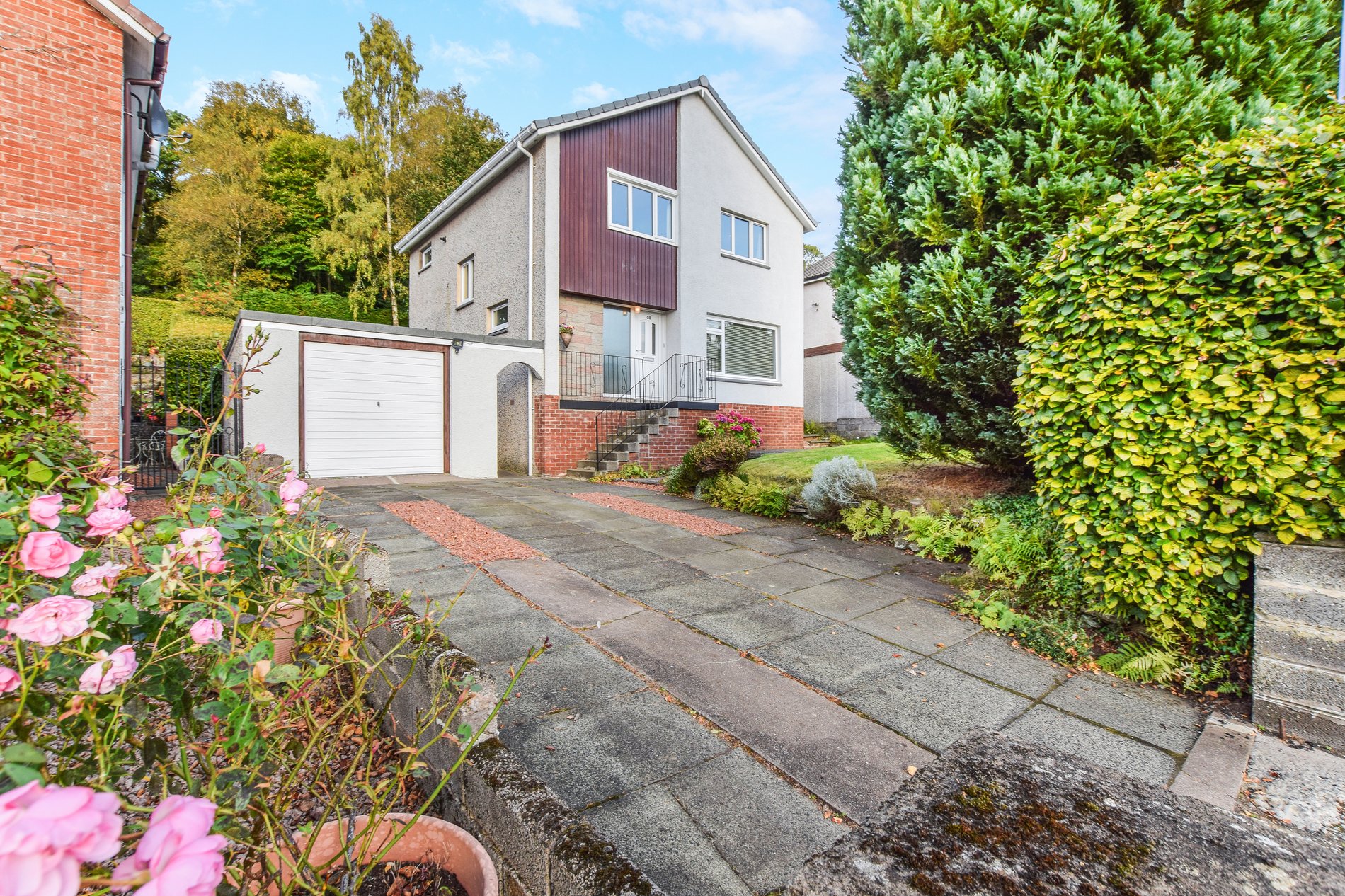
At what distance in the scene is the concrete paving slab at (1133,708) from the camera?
229cm

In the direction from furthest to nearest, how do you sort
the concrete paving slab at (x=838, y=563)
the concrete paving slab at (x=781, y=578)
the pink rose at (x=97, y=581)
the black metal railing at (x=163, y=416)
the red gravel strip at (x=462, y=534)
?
the black metal railing at (x=163, y=416)
the red gravel strip at (x=462, y=534)
the concrete paving slab at (x=838, y=563)
the concrete paving slab at (x=781, y=578)
the pink rose at (x=97, y=581)

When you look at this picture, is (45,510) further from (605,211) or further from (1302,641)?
(605,211)

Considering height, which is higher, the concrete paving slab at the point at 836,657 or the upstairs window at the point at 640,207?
the upstairs window at the point at 640,207

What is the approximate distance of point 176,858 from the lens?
20.9 inches

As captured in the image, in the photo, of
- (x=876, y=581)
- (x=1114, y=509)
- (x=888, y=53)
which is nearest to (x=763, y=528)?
(x=876, y=581)

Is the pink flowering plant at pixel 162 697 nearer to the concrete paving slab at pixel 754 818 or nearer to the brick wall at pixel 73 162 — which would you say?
the concrete paving slab at pixel 754 818

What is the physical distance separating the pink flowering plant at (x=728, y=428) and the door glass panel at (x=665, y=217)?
4121 millimetres

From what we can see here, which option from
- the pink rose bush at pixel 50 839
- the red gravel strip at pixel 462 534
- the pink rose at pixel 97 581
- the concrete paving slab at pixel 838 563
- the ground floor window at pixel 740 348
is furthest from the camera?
the ground floor window at pixel 740 348

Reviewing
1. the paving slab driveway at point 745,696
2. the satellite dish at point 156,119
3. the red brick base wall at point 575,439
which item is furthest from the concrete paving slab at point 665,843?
the satellite dish at point 156,119

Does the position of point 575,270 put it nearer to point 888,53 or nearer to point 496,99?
point 888,53

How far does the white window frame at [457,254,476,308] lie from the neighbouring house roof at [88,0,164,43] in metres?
7.13

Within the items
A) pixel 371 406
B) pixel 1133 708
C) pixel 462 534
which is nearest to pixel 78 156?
pixel 371 406

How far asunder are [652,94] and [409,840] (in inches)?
536

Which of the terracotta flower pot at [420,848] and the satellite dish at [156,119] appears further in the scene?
the satellite dish at [156,119]
